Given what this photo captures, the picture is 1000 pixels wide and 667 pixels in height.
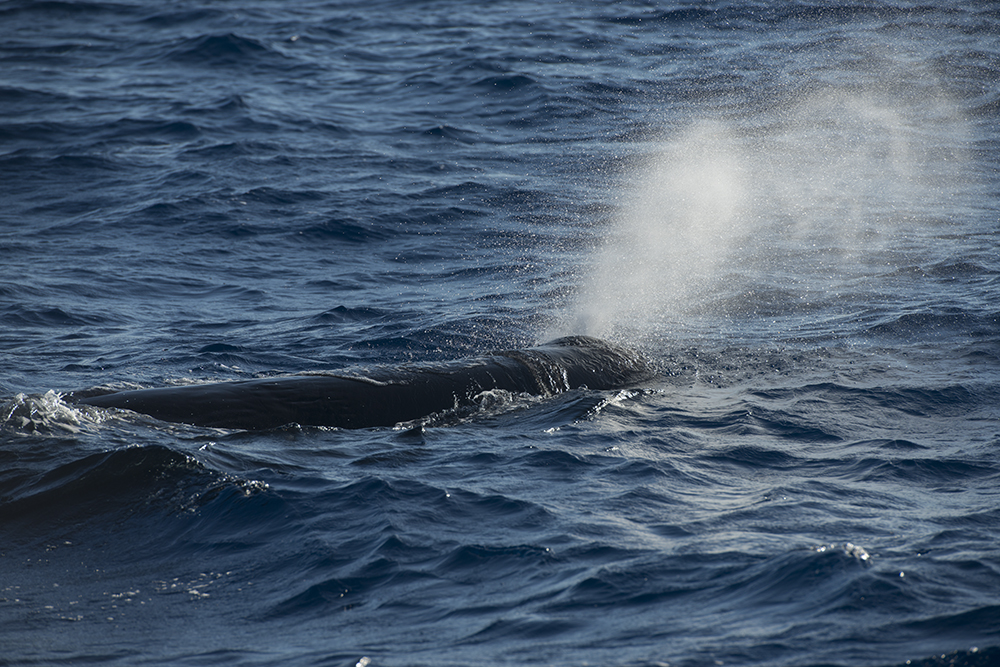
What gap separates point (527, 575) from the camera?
561 centimetres

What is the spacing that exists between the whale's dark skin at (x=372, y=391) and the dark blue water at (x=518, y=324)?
25cm

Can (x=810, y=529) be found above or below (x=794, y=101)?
below

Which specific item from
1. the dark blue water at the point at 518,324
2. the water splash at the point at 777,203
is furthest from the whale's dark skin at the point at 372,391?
the water splash at the point at 777,203

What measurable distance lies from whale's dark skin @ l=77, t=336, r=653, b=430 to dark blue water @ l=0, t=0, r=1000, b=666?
25cm

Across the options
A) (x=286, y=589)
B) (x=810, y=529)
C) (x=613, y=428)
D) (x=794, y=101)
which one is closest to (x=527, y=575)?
(x=286, y=589)

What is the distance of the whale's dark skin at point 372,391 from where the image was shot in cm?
766

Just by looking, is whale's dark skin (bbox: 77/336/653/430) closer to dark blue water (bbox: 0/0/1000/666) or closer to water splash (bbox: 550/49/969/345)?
dark blue water (bbox: 0/0/1000/666)

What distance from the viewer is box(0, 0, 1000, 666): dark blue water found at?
5289 millimetres

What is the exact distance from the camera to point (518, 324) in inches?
472

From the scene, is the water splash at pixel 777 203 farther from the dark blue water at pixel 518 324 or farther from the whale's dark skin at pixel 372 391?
the whale's dark skin at pixel 372 391

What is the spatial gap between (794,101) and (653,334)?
A: 12.9 m

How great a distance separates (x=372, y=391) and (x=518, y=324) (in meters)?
→ 3.98

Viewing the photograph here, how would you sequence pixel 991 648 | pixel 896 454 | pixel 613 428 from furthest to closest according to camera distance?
pixel 613 428 < pixel 896 454 < pixel 991 648

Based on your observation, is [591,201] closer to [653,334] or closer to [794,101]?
[653,334]
